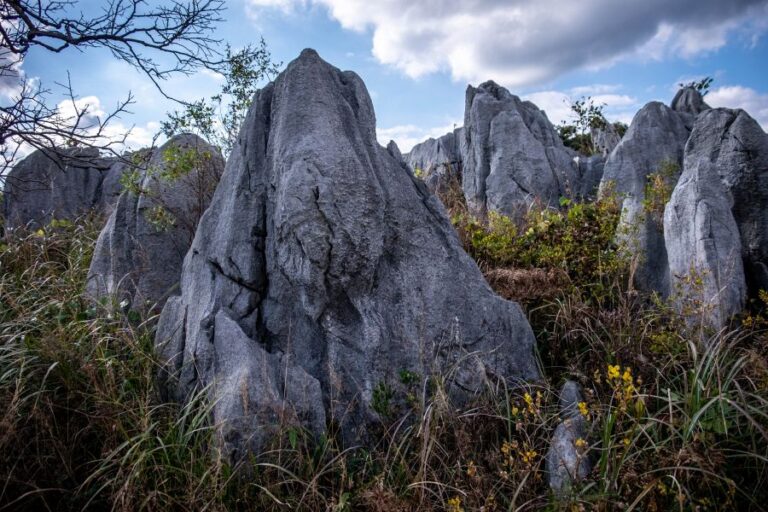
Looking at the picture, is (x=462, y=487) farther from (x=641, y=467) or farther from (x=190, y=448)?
(x=190, y=448)

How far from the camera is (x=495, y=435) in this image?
12.3ft

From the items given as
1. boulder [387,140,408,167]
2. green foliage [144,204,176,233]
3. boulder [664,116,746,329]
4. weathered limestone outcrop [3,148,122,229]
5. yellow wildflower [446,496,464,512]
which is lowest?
yellow wildflower [446,496,464,512]

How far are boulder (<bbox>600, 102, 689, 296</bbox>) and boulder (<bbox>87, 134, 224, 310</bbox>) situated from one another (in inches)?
201

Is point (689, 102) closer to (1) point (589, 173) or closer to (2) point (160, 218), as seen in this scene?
(1) point (589, 173)

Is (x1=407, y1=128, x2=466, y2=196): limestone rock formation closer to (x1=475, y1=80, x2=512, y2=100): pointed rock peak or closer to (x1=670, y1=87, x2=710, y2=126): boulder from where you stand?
(x1=475, y1=80, x2=512, y2=100): pointed rock peak

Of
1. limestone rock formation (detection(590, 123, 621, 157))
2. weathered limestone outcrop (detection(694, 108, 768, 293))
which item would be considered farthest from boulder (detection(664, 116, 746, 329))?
limestone rock formation (detection(590, 123, 621, 157))

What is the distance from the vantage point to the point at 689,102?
1397 cm

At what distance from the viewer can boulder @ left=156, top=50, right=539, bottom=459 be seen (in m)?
3.86

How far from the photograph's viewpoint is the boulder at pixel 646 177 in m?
6.09

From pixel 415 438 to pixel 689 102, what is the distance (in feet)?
46.7

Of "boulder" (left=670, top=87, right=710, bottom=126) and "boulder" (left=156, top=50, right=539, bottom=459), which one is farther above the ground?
"boulder" (left=670, top=87, right=710, bottom=126)

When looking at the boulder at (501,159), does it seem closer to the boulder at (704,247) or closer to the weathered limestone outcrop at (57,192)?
the boulder at (704,247)

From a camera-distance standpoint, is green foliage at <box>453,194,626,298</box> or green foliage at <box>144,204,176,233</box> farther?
green foliage at <box>453,194,626,298</box>

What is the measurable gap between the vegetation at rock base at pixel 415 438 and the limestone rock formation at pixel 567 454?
0.28 feet
